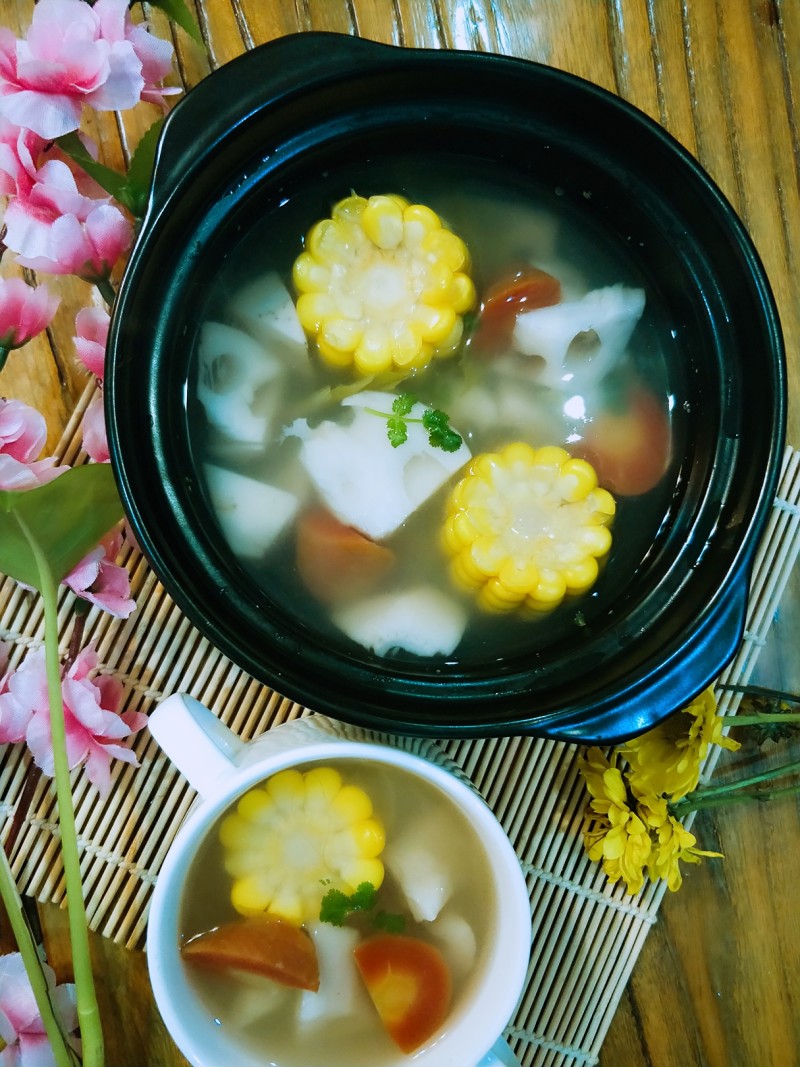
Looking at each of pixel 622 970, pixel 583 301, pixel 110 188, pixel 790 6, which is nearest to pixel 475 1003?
pixel 622 970

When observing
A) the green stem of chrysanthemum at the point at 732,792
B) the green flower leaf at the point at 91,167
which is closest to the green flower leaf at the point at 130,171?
the green flower leaf at the point at 91,167

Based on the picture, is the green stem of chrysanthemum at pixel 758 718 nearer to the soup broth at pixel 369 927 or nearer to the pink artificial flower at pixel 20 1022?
the soup broth at pixel 369 927

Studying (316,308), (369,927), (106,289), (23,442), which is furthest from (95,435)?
(369,927)

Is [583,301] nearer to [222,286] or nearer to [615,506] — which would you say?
[615,506]

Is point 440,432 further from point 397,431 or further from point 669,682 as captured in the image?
point 669,682

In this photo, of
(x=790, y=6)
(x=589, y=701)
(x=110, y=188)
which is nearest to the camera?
(x=589, y=701)
